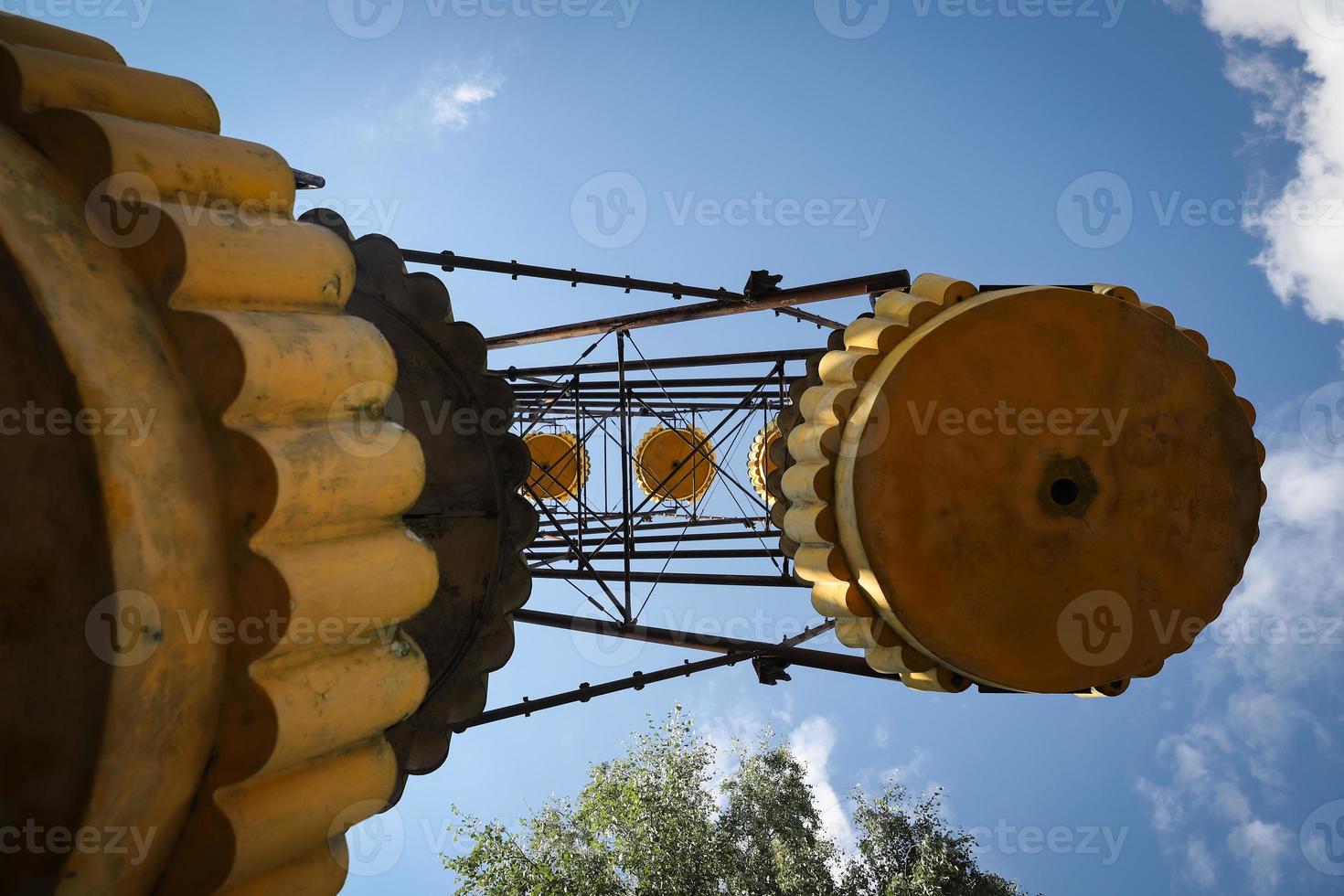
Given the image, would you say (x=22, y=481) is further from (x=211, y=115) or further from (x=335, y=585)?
(x=211, y=115)

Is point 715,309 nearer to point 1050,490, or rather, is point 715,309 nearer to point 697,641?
point 697,641

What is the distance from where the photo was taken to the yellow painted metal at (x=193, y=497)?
96.0 inches

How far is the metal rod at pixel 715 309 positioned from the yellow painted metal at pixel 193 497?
4.92 m

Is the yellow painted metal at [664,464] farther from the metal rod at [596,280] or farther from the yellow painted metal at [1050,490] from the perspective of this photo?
the yellow painted metal at [1050,490]

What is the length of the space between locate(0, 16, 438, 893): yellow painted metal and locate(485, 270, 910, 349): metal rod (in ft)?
16.2

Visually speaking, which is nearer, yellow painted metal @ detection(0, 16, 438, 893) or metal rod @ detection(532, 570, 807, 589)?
yellow painted metal @ detection(0, 16, 438, 893)

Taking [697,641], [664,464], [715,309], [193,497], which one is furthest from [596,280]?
[664,464]

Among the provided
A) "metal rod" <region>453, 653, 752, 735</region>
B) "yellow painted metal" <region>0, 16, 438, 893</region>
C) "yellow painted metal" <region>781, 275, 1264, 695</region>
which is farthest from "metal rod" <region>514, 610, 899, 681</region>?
"yellow painted metal" <region>0, 16, 438, 893</region>

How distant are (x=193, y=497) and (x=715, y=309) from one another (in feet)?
21.5

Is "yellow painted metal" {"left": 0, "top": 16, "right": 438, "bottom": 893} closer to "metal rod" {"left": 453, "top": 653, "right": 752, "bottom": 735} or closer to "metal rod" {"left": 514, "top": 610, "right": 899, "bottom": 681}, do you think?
"metal rod" {"left": 453, "top": 653, "right": 752, "bottom": 735}

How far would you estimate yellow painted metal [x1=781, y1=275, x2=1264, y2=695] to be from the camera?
16.3 feet

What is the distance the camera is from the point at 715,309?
8.59m

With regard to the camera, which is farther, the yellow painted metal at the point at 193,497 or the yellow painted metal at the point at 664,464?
the yellow painted metal at the point at 664,464

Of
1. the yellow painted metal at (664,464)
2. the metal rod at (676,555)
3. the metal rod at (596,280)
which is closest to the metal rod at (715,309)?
the metal rod at (596,280)
